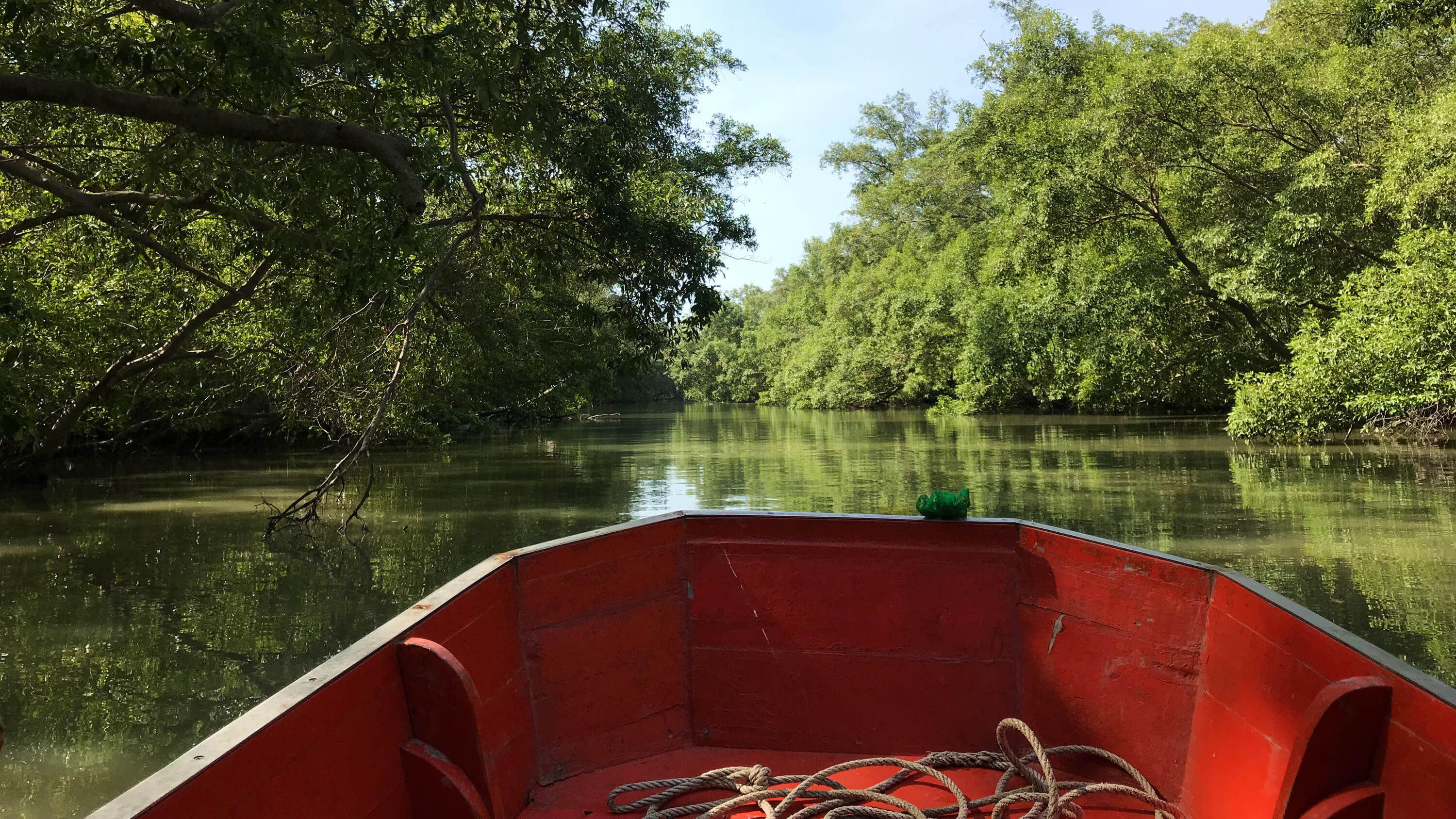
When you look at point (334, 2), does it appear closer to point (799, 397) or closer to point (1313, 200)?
point (1313, 200)

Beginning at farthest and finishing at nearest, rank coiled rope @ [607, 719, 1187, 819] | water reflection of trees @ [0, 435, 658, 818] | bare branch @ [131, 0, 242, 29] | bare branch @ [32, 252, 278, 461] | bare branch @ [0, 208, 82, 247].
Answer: bare branch @ [32, 252, 278, 461] < bare branch @ [0, 208, 82, 247] < bare branch @ [131, 0, 242, 29] < water reflection of trees @ [0, 435, 658, 818] < coiled rope @ [607, 719, 1187, 819]

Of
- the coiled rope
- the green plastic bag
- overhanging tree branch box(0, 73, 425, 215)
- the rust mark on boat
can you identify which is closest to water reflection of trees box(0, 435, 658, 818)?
the coiled rope

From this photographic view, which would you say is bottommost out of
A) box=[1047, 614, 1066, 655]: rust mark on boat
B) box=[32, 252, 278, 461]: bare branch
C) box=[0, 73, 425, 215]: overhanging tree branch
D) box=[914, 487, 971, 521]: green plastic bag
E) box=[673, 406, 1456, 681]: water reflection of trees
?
box=[673, 406, 1456, 681]: water reflection of trees

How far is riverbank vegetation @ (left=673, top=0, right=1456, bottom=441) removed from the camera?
15.9 meters

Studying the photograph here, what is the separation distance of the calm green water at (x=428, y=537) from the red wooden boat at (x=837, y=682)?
2.56m

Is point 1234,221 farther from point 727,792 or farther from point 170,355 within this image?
point 727,792

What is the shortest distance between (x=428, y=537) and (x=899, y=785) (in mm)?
8678

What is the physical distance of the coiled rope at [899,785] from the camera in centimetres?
306

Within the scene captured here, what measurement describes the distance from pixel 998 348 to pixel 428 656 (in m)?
29.2

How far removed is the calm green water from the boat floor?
2.50 meters

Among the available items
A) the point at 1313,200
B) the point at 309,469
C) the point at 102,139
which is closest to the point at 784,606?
the point at 102,139

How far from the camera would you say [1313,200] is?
19422mm

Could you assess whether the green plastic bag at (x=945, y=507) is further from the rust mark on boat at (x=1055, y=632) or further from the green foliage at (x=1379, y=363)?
the green foliage at (x=1379, y=363)

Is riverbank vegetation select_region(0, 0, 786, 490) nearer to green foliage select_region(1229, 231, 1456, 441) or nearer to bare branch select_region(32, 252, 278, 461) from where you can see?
bare branch select_region(32, 252, 278, 461)
